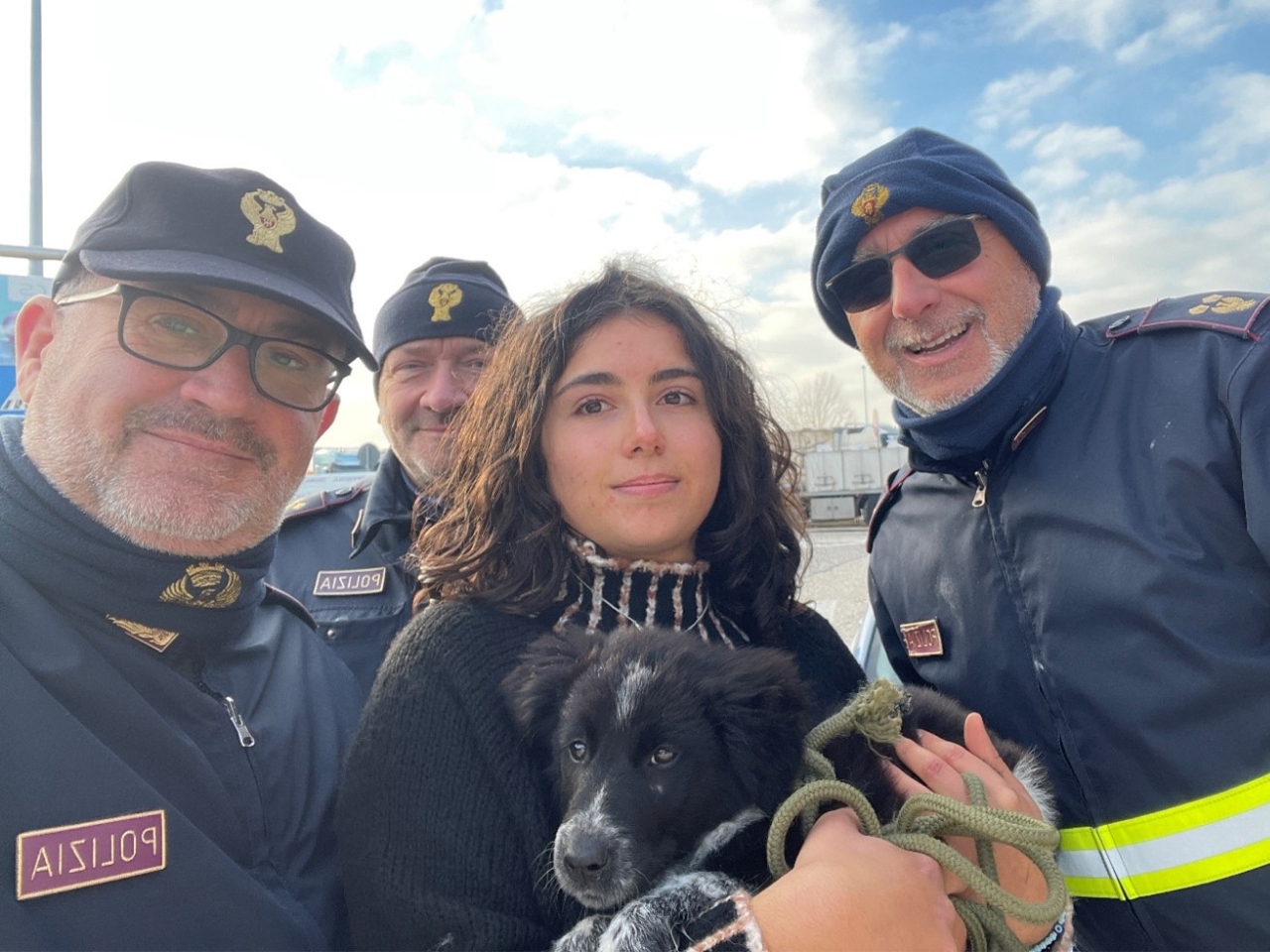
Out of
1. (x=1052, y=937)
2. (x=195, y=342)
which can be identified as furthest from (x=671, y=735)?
(x=195, y=342)

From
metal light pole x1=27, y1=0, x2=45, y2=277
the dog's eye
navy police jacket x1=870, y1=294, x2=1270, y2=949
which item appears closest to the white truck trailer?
metal light pole x1=27, y1=0, x2=45, y2=277

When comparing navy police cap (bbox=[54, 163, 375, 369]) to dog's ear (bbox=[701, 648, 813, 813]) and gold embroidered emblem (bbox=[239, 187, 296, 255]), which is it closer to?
gold embroidered emblem (bbox=[239, 187, 296, 255])

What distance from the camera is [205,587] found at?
2.09 m

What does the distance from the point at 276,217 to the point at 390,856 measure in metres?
1.70

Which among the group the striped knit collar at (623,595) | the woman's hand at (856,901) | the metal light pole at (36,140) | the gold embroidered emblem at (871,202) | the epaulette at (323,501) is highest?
the metal light pole at (36,140)

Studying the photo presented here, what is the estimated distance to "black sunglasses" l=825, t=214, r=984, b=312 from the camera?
9.18ft

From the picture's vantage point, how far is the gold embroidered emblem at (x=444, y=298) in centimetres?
409

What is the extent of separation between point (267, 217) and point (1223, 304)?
2.78 m

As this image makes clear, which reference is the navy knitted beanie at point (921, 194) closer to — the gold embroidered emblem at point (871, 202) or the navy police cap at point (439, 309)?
the gold embroidered emblem at point (871, 202)

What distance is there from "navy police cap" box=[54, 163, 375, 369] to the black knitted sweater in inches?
39.7

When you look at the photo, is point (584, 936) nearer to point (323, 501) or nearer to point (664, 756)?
point (664, 756)

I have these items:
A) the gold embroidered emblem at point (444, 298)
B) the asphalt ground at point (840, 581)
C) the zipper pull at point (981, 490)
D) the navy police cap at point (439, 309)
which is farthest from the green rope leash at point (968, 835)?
the asphalt ground at point (840, 581)

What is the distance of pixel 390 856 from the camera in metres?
1.68

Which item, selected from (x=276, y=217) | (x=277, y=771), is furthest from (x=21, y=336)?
(x=277, y=771)
